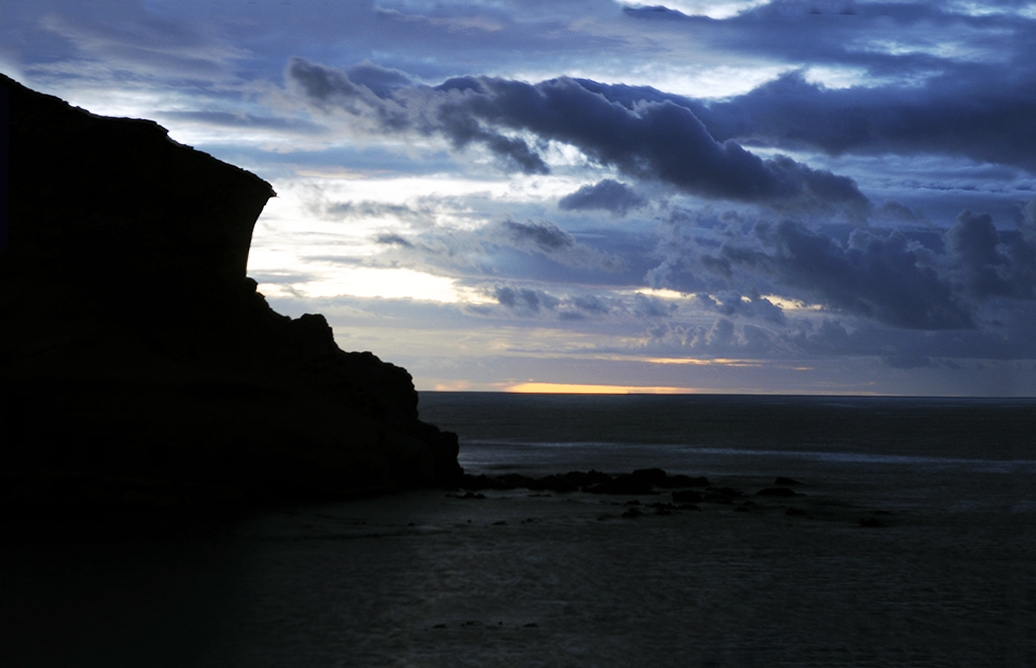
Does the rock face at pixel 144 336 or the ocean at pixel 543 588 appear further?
the rock face at pixel 144 336

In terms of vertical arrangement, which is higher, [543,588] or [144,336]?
[144,336]

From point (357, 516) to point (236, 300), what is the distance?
28.5 ft

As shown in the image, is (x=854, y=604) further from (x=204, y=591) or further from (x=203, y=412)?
Result: (x=203, y=412)

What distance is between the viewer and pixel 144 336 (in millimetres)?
28625

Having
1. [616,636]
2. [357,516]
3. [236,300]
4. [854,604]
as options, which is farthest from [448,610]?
[236,300]

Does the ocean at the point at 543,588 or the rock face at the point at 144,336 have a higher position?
the rock face at the point at 144,336

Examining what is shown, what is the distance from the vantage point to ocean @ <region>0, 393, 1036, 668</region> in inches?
559

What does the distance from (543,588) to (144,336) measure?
15.8m

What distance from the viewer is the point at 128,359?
27250mm

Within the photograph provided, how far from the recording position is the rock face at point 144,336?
2592 cm

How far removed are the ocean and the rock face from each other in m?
2.54

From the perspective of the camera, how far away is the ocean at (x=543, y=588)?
46.6 feet

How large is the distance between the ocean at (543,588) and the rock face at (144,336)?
254 cm

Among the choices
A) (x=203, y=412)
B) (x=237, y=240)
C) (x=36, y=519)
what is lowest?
(x=36, y=519)
